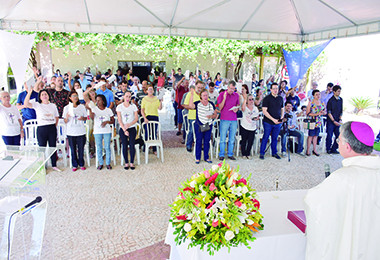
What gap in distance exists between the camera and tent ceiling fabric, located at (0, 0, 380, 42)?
568 centimetres

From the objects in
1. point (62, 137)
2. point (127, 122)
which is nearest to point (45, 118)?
point (62, 137)

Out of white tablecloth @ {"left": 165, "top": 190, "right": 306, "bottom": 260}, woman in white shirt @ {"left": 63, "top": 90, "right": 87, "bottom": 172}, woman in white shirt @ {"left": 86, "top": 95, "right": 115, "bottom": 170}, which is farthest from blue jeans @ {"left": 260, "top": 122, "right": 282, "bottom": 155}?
white tablecloth @ {"left": 165, "top": 190, "right": 306, "bottom": 260}

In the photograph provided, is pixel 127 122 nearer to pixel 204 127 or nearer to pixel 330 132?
pixel 204 127

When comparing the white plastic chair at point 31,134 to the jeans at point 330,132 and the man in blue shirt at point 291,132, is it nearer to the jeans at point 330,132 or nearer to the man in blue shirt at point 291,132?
the man in blue shirt at point 291,132

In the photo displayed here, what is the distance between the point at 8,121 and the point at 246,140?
5004 millimetres

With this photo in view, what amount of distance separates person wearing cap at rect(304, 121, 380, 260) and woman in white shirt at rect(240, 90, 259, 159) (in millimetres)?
4601

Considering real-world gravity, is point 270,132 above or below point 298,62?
below

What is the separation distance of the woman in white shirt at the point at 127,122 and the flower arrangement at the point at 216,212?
153 inches

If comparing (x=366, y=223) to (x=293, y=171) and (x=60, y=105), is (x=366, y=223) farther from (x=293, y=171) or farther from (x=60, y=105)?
(x=60, y=105)

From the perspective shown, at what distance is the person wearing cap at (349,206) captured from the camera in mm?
1756

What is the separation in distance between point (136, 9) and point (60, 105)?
2.61 m

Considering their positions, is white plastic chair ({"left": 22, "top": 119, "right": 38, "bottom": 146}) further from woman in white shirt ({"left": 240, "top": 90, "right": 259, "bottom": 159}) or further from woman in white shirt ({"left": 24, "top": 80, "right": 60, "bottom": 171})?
woman in white shirt ({"left": 240, "top": 90, "right": 259, "bottom": 159})

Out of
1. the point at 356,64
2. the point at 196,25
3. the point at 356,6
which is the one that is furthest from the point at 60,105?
the point at 356,64

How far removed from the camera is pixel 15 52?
206 inches
